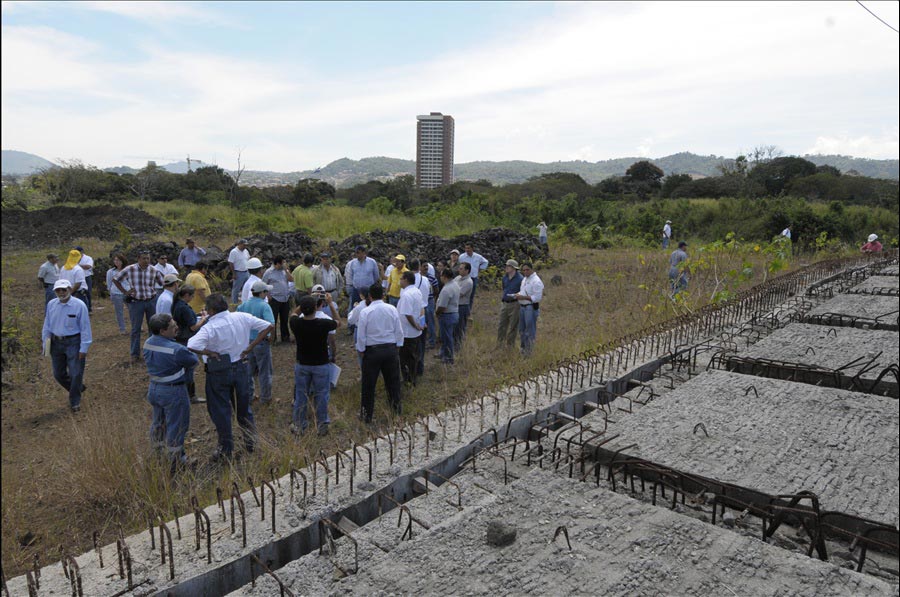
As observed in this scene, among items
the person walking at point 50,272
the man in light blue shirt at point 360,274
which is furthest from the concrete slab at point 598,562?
the person walking at point 50,272

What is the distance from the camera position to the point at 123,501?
3.95m

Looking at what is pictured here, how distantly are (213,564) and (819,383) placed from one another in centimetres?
519

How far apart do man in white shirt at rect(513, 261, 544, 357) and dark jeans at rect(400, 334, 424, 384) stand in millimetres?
1636

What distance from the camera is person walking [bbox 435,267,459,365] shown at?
764 centimetres

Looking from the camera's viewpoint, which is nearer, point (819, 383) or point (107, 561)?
point (107, 561)

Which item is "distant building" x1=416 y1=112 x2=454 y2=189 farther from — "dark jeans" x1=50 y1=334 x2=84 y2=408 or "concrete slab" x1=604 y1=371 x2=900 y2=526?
"concrete slab" x1=604 y1=371 x2=900 y2=526

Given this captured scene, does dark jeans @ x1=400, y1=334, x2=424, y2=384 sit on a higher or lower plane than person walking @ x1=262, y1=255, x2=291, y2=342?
lower

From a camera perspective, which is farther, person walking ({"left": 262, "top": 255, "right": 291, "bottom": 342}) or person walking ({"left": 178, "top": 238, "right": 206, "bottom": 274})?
person walking ({"left": 178, "top": 238, "right": 206, "bottom": 274})

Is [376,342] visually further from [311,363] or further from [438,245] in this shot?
[438,245]

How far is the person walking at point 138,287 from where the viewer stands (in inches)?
314

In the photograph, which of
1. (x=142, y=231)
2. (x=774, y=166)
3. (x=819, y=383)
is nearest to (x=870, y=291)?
(x=819, y=383)

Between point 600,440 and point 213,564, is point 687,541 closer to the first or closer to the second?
point 600,440

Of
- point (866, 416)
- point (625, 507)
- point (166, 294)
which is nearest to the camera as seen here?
point (625, 507)

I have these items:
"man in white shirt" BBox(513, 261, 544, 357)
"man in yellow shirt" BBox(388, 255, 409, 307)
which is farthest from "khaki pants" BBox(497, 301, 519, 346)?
"man in yellow shirt" BBox(388, 255, 409, 307)
